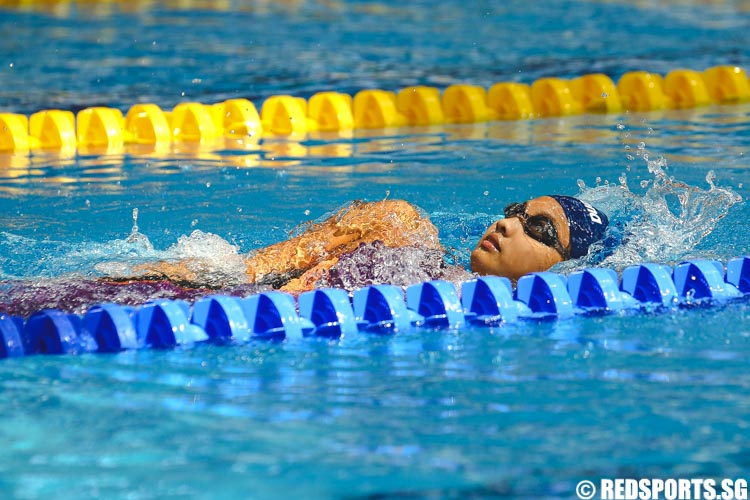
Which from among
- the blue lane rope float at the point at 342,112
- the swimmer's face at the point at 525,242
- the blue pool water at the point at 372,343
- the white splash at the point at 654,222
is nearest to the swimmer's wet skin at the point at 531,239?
the swimmer's face at the point at 525,242

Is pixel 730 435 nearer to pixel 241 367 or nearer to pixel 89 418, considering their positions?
pixel 241 367

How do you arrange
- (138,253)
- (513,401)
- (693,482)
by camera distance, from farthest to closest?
(138,253) < (513,401) < (693,482)

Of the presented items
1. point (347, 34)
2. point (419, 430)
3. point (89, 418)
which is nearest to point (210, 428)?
point (89, 418)

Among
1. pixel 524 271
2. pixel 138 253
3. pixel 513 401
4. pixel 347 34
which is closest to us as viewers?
pixel 513 401

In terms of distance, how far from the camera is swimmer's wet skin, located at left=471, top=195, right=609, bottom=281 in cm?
348

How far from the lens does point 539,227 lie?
3.48 meters

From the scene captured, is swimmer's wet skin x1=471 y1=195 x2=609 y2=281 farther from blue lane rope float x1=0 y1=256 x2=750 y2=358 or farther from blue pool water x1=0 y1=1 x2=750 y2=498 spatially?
blue pool water x1=0 y1=1 x2=750 y2=498

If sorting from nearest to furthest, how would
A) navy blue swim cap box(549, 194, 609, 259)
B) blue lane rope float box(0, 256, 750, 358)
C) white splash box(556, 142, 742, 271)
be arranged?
blue lane rope float box(0, 256, 750, 358) < navy blue swim cap box(549, 194, 609, 259) < white splash box(556, 142, 742, 271)

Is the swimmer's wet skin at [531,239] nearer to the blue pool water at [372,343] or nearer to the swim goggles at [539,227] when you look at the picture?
the swim goggles at [539,227]

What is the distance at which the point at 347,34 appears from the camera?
11359mm

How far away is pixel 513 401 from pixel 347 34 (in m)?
9.30

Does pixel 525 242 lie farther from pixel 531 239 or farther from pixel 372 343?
pixel 372 343

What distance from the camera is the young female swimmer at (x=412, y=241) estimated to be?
3.49 meters

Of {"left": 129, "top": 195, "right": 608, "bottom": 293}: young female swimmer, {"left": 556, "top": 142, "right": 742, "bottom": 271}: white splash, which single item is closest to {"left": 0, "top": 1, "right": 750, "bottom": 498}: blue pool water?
{"left": 556, "top": 142, "right": 742, "bottom": 271}: white splash
